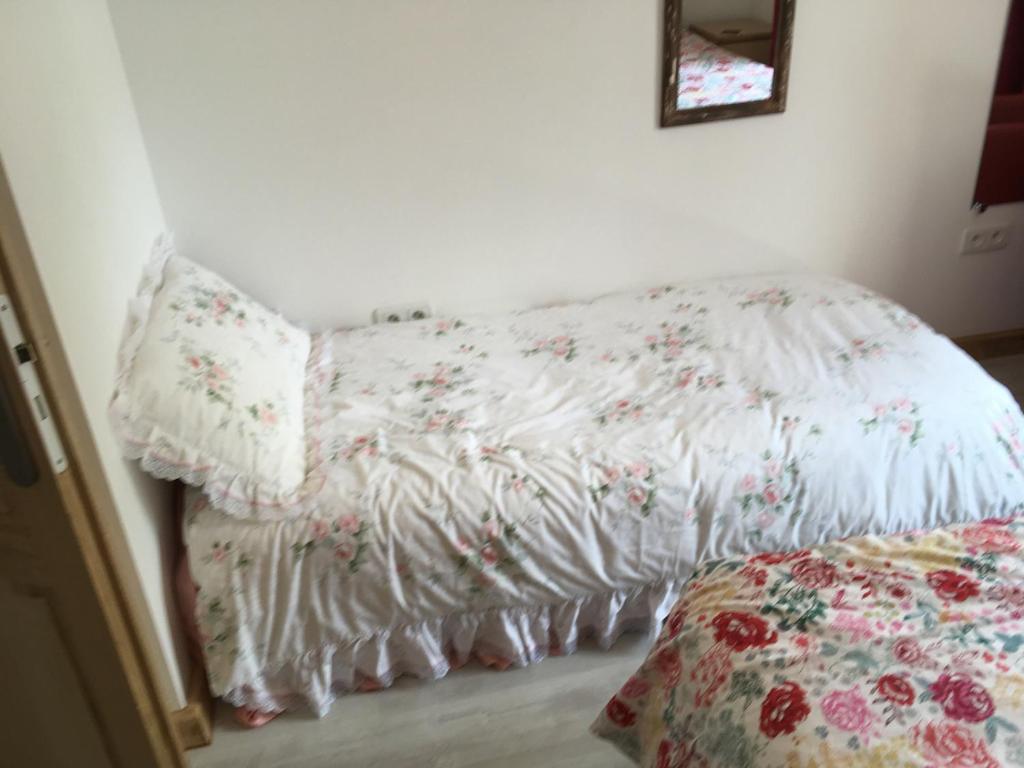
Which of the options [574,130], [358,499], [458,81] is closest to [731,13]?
[574,130]

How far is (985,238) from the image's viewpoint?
9.05ft

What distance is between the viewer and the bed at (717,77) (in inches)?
91.4

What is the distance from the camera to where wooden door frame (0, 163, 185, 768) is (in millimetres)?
1017

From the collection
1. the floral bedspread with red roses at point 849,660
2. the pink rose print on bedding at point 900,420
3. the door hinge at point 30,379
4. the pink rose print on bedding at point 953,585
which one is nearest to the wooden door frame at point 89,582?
the door hinge at point 30,379

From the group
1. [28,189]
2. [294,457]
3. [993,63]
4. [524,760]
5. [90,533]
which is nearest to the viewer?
[90,533]

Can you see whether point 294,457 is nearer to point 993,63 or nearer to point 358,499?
point 358,499

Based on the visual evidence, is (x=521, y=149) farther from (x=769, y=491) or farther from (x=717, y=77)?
(x=769, y=491)

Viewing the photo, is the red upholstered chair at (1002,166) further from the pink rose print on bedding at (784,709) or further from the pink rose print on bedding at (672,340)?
the pink rose print on bedding at (784,709)

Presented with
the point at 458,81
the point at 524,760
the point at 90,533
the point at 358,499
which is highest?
the point at 458,81

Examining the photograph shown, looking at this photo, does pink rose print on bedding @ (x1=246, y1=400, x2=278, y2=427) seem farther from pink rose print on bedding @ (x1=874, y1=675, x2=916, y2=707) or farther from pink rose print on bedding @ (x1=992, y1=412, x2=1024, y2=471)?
pink rose print on bedding @ (x1=992, y1=412, x2=1024, y2=471)

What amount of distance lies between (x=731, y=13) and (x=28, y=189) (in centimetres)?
188

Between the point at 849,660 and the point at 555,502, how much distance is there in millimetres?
755

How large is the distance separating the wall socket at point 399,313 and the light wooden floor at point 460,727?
1.09 metres

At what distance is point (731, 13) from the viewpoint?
229 cm
